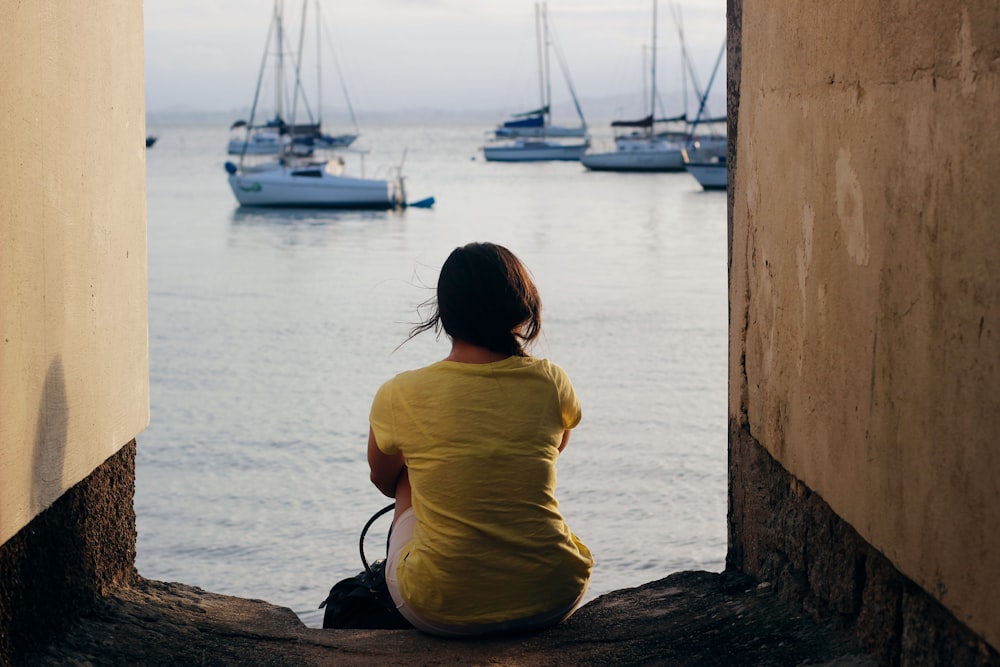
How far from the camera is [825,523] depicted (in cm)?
290

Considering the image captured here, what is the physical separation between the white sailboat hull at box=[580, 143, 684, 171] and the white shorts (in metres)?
49.7

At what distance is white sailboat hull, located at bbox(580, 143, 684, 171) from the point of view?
172 feet

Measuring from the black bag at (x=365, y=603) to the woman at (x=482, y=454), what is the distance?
200 mm

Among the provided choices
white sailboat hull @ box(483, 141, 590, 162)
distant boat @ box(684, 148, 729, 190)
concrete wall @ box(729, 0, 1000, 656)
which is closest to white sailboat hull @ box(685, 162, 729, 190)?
distant boat @ box(684, 148, 729, 190)

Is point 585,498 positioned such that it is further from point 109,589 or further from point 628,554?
point 109,589

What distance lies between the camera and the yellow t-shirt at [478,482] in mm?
2922

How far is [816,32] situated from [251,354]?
9222 mm

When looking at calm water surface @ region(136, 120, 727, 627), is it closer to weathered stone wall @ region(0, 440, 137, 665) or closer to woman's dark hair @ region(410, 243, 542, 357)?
woman's dark hair @ region(410, 243, 542, 357)

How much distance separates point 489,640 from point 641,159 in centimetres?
5085

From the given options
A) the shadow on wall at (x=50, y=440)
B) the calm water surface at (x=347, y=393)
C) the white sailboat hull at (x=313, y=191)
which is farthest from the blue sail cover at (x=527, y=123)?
the shadow on wall at (x=50, y=440)

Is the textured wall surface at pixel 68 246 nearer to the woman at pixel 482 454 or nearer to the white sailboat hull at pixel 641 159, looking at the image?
the woman at pixel 482 454

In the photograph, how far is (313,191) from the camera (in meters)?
30.5

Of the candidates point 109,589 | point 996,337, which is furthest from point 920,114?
point 109,589

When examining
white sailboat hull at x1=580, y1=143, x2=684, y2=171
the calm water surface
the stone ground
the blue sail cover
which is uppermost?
the blue sail cover
